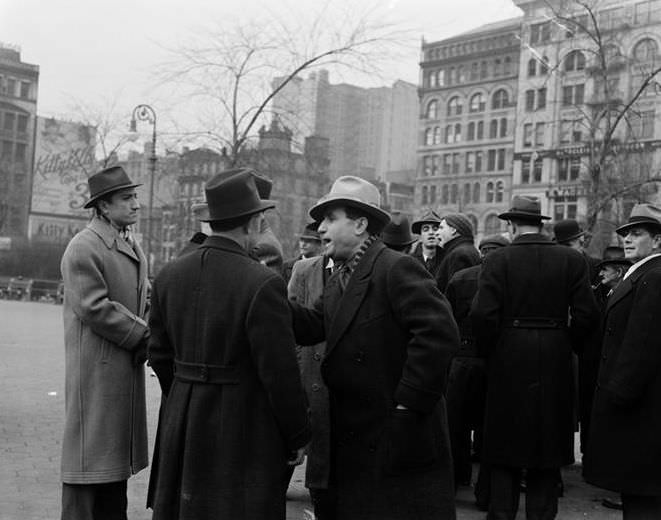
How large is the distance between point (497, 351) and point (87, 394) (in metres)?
2.85

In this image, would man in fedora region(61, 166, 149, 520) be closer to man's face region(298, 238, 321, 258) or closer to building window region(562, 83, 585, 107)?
man's face region(298, 238, 321, 258)

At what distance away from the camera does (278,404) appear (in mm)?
3898

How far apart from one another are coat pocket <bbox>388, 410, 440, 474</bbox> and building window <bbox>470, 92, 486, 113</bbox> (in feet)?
310

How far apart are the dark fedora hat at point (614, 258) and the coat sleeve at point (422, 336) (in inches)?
165

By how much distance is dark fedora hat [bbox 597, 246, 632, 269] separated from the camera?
25.7ft

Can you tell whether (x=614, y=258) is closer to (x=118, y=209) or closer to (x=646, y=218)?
(x=646, y=218)

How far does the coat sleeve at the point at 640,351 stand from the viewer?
5059 mm

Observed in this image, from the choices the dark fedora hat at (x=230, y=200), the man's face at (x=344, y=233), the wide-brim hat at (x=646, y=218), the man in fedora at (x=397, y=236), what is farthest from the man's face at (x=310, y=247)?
the dark fedora hat at (x=230, y=200)

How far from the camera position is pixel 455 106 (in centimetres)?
9844

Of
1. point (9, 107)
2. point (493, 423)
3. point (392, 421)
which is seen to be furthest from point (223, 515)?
point (9, 107)

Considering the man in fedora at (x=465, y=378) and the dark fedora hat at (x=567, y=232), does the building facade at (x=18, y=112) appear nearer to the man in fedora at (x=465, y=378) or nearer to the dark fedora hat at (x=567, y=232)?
the dark fedora hat at (x=567, y=232)

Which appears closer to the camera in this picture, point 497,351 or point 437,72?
point 497,351

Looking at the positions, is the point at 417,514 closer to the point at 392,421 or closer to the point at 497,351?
the point at 392,421

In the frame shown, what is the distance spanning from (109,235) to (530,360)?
3.00 m
